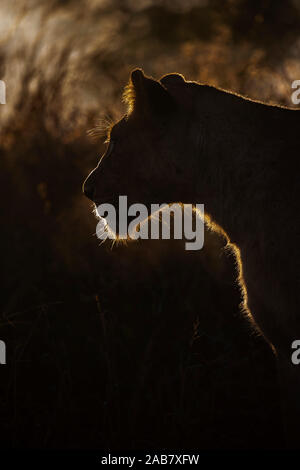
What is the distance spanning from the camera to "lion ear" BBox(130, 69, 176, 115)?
2.90 meters

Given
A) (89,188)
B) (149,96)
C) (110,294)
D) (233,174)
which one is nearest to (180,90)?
(149,96)

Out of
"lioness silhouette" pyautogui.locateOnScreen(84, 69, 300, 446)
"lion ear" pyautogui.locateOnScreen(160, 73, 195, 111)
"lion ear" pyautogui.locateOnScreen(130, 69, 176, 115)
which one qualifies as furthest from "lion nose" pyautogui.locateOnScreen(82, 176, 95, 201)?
"lion ear" pyautogui.locateOnScreen(160, 73, 195, 111)

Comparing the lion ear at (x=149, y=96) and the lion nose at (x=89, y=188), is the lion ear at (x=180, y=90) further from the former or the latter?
the lion nose at (x=89, y=188)

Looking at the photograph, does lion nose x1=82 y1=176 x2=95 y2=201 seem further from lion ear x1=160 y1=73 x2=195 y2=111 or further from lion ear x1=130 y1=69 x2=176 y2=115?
lion ear x1=160 y1=73 x2=195 y2=111

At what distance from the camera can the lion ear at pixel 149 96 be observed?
114 inches

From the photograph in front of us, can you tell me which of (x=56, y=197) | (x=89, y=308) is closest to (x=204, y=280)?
(x=89, y=308)

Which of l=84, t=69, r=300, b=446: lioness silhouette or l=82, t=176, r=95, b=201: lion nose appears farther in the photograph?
l=82, t=176, r=95, b=201: lion nose

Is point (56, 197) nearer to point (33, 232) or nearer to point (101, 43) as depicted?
point (33, 232)

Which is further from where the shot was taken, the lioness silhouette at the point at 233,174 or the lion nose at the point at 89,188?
the lion nose at the point at 89,188

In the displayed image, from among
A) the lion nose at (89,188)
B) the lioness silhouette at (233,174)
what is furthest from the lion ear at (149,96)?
the lion nose at (89,188)

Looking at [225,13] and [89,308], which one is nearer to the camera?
[89,308]

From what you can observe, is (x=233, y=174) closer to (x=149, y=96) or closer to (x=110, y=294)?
(x=149, y=96)

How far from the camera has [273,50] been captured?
241 inches
